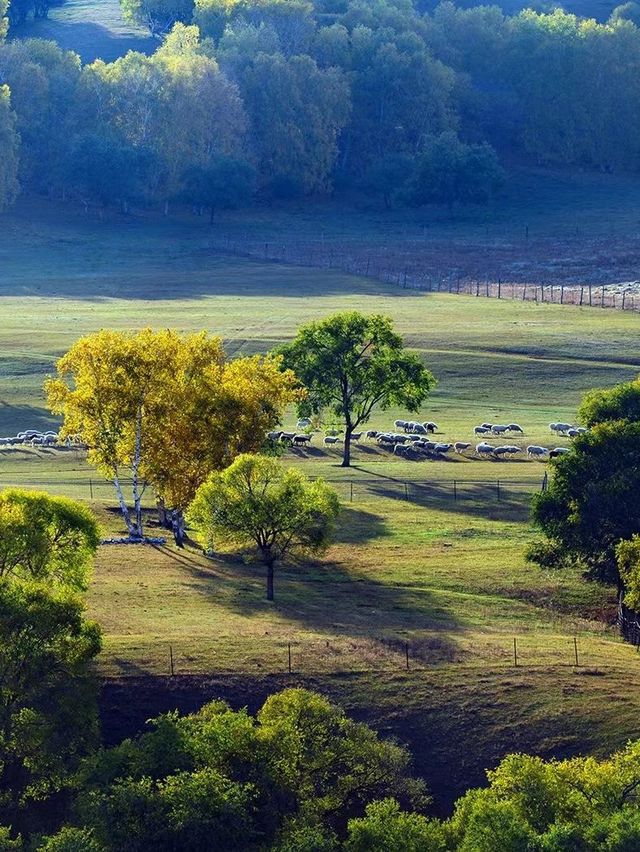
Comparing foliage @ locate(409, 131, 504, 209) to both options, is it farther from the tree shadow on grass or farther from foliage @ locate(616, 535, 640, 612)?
foliage @ locate(616, 535, 640, 612)

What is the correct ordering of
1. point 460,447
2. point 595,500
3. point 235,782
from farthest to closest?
point 460,447 → point 595,500 → point 235,782

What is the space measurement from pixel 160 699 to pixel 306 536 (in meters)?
14.7

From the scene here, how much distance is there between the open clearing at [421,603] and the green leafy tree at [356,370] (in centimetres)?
325

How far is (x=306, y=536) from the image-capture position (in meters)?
65.3

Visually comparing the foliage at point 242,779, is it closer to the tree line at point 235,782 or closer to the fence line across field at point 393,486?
the tree line at point 235,782

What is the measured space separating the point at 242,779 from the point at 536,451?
4552 centimetres

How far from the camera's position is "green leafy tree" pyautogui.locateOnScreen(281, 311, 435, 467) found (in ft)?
300

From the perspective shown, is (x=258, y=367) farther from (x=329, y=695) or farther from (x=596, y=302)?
(x=596, y=302)

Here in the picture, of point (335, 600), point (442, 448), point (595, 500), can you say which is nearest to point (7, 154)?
point (442, 448)

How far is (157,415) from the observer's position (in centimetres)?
7369

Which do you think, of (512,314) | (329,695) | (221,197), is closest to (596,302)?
(512,314)

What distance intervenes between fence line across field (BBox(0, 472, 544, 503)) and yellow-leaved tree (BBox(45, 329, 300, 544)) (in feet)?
17.5

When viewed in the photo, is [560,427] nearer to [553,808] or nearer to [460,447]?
[460,447]

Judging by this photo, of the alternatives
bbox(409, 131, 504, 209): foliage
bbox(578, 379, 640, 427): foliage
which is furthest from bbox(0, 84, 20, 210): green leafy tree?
bbox(578, 379, 640, 427): foliage
